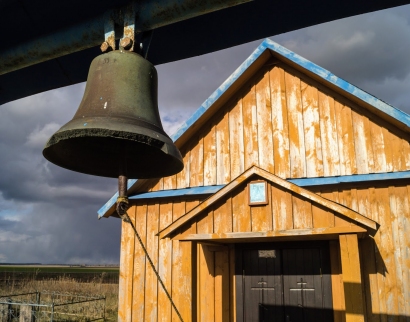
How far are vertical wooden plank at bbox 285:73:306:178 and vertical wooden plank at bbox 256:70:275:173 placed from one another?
0.35 meters

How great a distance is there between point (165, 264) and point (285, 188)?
3.00 m

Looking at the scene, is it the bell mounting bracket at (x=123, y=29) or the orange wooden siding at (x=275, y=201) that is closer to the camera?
the bell mounting bracket at (x=123, y=29)

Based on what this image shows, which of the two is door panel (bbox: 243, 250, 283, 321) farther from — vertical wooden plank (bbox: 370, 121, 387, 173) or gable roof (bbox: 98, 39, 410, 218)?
gable roof (bbox: 98, 39, 410, 218)

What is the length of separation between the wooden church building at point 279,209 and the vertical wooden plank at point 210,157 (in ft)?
0.07

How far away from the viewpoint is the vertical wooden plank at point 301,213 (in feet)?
18.7

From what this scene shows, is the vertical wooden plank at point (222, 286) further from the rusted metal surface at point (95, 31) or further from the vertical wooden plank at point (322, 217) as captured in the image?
the rusted metal surface at point (95, 31)

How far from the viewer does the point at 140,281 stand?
7816mm

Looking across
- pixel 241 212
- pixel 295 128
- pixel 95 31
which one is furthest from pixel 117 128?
pixel 295 128

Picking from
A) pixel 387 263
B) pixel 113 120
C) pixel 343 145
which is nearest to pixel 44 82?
pixel 113 120

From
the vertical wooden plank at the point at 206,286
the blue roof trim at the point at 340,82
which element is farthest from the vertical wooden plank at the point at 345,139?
the vertical wooden plank at the point at 206,286

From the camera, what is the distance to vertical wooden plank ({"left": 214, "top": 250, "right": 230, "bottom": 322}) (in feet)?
23.9

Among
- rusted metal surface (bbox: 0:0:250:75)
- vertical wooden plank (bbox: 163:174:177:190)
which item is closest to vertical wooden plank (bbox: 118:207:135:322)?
vertical wooden plank (bbox: 163:174:177:190)

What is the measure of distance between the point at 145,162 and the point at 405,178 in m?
4.83

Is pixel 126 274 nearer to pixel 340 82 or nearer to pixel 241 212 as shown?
pixel 241 212
